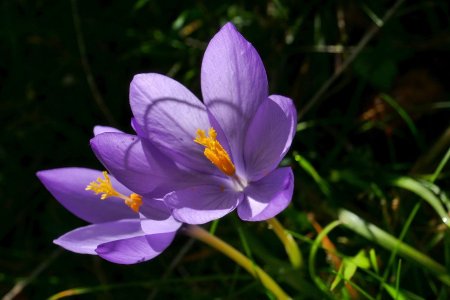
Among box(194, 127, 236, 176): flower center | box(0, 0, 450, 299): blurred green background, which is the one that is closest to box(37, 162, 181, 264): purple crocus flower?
box(194, 127, 236, 176): flower center

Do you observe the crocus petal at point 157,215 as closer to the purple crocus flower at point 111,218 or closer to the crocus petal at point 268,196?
the purple crocus flower at point 111,218

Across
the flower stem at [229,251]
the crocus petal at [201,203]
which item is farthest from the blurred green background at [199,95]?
Result: the crocus petal at [201,203]

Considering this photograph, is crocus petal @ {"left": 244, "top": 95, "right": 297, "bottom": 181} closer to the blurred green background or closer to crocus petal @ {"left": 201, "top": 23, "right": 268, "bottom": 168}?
crocus petal @ {"left": 201, "top": 23, "right": 268, "bottom": 168}

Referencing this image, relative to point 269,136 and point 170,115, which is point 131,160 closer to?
point 170,115

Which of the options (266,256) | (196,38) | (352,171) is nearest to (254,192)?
(266,256)

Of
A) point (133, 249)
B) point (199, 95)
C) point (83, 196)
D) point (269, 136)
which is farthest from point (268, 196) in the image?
point (199, 95)
